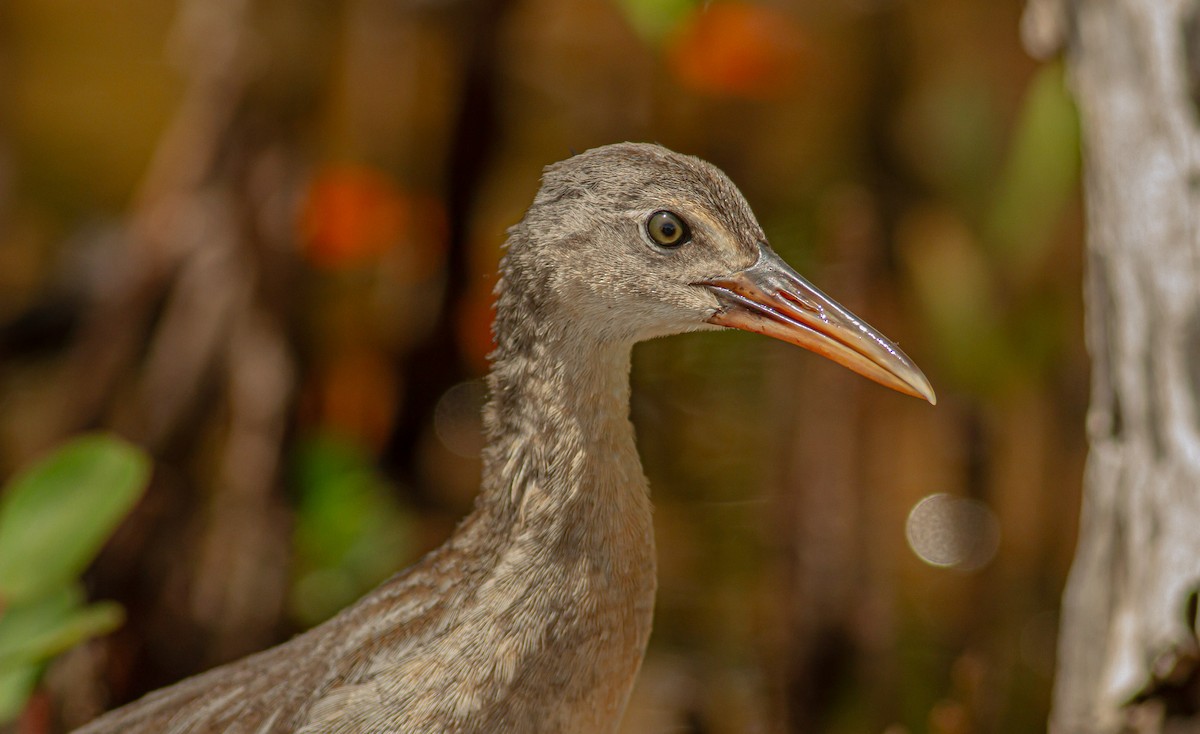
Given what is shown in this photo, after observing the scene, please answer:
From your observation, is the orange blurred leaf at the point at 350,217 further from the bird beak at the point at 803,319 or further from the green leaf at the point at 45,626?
the bird beak at the point at 803,319

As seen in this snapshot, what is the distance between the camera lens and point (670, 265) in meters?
1.99

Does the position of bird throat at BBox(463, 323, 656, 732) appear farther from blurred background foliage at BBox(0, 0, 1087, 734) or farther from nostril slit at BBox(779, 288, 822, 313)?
blurred background foliage at BBox(0, 0, 1087, 734)

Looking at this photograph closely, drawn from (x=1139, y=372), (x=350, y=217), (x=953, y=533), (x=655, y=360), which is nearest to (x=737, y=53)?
(x=655, y=360)

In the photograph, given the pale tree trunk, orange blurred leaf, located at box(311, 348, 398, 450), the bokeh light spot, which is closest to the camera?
the pale tree trunk

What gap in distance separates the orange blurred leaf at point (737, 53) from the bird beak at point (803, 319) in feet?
5.96

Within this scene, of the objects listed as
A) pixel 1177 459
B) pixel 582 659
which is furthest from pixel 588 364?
pixel 1177 459

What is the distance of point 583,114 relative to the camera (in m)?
5.67

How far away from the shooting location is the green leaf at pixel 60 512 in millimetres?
2365

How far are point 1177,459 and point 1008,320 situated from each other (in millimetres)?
1798

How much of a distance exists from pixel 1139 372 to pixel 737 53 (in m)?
2.23

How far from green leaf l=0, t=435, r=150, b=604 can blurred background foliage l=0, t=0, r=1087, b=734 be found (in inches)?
38.4

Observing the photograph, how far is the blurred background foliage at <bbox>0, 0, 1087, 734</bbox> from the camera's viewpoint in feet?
12.3

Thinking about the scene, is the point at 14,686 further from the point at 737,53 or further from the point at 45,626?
the point at 737,53

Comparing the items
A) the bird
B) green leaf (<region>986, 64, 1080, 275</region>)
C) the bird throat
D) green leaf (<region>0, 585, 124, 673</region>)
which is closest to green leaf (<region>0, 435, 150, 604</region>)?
green leaf (<region>0, 585, 124, 673</region>)
